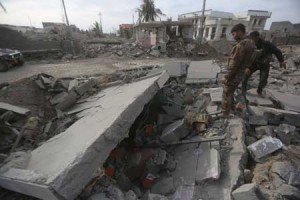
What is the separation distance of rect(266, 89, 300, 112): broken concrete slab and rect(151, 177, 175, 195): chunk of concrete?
2.91 meters

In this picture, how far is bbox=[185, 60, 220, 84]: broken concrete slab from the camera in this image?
5.83 meters

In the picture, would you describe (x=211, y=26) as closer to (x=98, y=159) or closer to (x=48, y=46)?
(x=48, y=46)

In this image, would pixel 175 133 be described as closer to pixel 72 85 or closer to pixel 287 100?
pixel 287 100

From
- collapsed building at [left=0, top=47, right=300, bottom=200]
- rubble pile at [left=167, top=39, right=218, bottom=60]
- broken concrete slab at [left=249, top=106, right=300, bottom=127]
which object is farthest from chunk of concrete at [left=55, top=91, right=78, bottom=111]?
rubble pile at [left=167, top=39, right=218, bottom=60]

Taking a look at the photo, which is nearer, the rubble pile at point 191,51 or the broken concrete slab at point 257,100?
the broken concrete slab at point 257,100

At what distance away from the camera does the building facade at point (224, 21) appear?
98.2 ft

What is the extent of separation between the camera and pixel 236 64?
3.54 metres

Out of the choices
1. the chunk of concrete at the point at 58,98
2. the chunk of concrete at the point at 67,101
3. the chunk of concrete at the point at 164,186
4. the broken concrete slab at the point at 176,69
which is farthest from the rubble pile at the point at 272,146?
the chunk of concrete at the point at 58,98

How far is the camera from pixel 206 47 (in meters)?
17.0

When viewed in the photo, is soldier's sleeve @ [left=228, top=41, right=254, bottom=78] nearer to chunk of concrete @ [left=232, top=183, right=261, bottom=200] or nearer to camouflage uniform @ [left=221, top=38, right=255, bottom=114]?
camouflage uniform @ [left=221, top=38, right=255, bottom=114]

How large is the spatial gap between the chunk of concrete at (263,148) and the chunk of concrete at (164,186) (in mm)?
1206

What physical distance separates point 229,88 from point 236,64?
0.44m

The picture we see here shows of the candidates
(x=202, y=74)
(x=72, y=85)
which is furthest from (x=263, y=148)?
(x=72, y=85)

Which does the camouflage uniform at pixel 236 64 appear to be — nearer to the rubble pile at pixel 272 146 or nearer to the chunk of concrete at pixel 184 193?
the rubble pile at pixel 272 146
